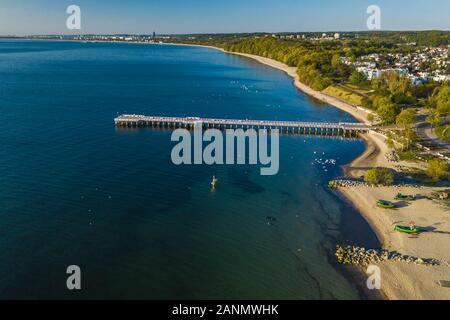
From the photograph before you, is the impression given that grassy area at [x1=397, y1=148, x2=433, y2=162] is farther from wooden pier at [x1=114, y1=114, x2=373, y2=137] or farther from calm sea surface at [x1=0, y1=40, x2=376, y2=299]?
wooden pier at [x1=114, y1=114, x2=373, y2=137]

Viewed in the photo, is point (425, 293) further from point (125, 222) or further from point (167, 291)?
point (125, 222)

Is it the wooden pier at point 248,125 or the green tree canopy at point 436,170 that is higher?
the wooden pier at point 248,125

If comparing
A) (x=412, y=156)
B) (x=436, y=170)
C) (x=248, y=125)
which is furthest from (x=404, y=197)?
(x=248, y=125)

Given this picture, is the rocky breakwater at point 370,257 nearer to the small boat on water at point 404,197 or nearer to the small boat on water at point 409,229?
the small boat on water at point 409,229

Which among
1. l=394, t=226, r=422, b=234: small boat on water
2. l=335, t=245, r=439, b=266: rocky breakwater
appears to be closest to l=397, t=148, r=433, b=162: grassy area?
l=394, t=226, r=422, b=234: small boat on water

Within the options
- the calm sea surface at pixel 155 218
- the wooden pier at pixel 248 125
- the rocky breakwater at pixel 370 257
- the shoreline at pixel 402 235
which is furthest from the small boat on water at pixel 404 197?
the wooden pier at pixel 248 125

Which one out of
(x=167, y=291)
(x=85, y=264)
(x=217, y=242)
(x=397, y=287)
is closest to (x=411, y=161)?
(x=397, y=287)
